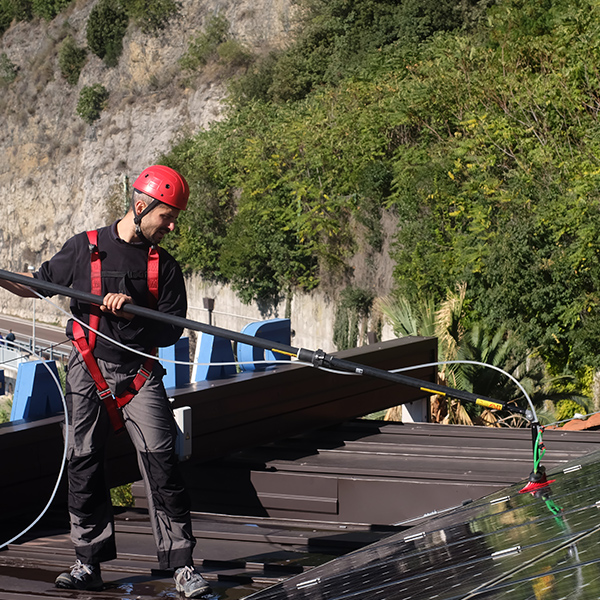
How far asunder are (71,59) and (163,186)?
4040 cm

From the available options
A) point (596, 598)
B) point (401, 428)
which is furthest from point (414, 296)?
point (596, 598)

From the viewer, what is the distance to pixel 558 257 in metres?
14.8

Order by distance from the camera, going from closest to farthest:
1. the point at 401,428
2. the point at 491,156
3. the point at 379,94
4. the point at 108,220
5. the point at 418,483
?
the point at 418,483 → the point at 401,428 → the point at 491,156 → the point at 379,94 → the point at 108,220

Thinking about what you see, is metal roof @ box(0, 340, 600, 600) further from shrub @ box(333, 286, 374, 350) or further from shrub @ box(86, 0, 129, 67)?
shrub @ box(86, 0, 129, 67)

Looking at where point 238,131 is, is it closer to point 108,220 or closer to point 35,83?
point 108,220

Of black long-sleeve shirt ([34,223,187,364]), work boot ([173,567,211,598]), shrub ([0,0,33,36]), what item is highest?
shrub ([0,0,33,36])

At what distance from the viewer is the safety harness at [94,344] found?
335cm

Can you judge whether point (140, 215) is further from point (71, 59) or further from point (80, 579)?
point (71, 59)

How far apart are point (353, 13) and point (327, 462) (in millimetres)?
25050

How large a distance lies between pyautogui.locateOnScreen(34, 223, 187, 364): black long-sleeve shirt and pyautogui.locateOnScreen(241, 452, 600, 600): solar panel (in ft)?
3.88

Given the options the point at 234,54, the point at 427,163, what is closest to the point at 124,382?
the point at 427,163

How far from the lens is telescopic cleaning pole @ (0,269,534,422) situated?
2961 mm

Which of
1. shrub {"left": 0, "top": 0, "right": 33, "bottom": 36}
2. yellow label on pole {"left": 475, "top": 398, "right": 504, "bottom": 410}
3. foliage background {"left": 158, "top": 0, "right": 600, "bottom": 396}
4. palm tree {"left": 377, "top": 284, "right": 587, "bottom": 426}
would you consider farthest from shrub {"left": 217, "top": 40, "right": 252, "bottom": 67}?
yellow label on pole {"left": 475, "top": 398, "right": 504, "bottom": 410}

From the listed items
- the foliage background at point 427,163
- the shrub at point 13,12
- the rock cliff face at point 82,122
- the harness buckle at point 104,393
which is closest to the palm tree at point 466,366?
the foliage background at point 427,163
